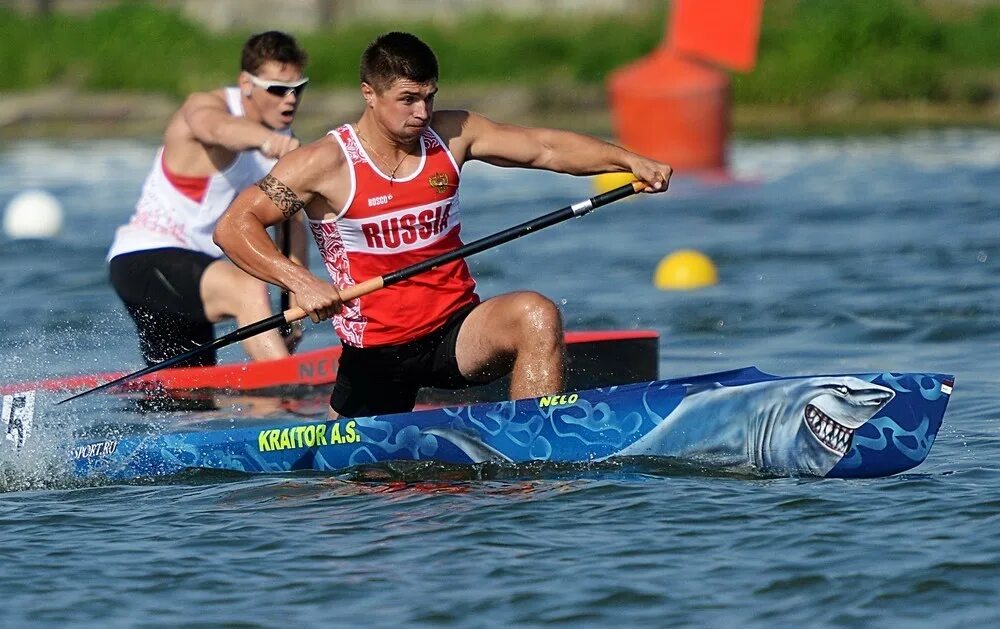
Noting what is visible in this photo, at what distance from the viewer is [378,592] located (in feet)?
16.4

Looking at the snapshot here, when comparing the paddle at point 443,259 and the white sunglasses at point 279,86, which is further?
the white sunglasses at point 279,86

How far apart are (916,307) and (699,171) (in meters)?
7.75

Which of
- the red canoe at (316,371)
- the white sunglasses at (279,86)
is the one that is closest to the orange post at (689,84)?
the red canoe at (316,371)

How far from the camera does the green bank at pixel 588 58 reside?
25.3 meters

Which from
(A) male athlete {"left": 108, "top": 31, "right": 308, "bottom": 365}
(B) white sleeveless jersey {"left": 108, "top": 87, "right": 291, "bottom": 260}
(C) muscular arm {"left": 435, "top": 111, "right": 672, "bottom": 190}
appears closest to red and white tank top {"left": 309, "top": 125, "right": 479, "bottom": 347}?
(C) muscular arm {"left": 435, "top": 111, "right": 672, "bottom": 190}

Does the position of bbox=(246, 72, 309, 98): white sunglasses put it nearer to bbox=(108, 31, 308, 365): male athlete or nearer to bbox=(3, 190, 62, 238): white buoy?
bbox=(108, 31, 308, 365): male athlete

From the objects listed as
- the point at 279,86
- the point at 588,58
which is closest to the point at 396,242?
the point at 279,86

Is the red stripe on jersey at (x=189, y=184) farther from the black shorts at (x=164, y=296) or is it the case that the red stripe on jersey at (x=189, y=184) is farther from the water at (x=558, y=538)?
the water at (x=558, y=538)

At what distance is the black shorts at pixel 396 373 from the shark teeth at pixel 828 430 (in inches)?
50.1

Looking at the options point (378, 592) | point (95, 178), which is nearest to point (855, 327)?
point (378, 592)

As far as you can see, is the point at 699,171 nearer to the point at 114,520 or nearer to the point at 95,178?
the point at 95,178

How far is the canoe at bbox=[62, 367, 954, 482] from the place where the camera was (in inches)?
225

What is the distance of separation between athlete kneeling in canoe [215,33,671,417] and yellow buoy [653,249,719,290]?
19.0ft

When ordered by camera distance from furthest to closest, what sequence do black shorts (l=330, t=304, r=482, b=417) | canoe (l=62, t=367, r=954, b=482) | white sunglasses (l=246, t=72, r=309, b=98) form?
white sunglasses (l=246, t=72, r=309, b=98), black shorts (l=330, t=304, r=482, b=417), canoe (l=62, t=367, r=954, b=482)
